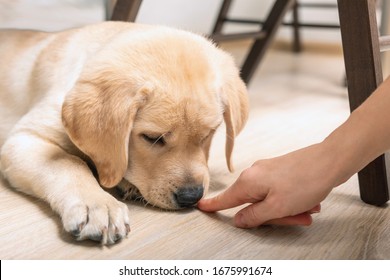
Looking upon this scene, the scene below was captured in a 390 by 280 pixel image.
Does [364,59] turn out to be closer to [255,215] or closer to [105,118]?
[255,215]

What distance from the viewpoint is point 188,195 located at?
1.39m

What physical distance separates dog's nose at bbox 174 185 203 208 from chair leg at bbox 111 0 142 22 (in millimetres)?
1063

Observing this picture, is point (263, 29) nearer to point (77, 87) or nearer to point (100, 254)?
point (77, 87)

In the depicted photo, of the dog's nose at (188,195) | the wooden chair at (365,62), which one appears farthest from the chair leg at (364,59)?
the dog's nose at (188,195)

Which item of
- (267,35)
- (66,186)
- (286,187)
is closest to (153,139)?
(66,186)

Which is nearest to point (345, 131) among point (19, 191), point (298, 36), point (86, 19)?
point (19, 191)

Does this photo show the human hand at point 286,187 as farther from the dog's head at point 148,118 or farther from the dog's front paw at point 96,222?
the dog's front paw at point 96,222

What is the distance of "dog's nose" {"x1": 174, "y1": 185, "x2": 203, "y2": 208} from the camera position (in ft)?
4.56

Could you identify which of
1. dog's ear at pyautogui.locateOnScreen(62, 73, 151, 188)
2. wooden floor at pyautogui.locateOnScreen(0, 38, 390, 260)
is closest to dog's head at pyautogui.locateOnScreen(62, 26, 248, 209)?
dog's ear at pyautogui.locateOnScreen(62, 73, 151, 188)

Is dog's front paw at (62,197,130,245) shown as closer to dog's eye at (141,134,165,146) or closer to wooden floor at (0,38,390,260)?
wooden floor at (0,38,390,260)

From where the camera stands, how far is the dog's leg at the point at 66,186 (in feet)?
3.97

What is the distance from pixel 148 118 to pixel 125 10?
0.97 meters
